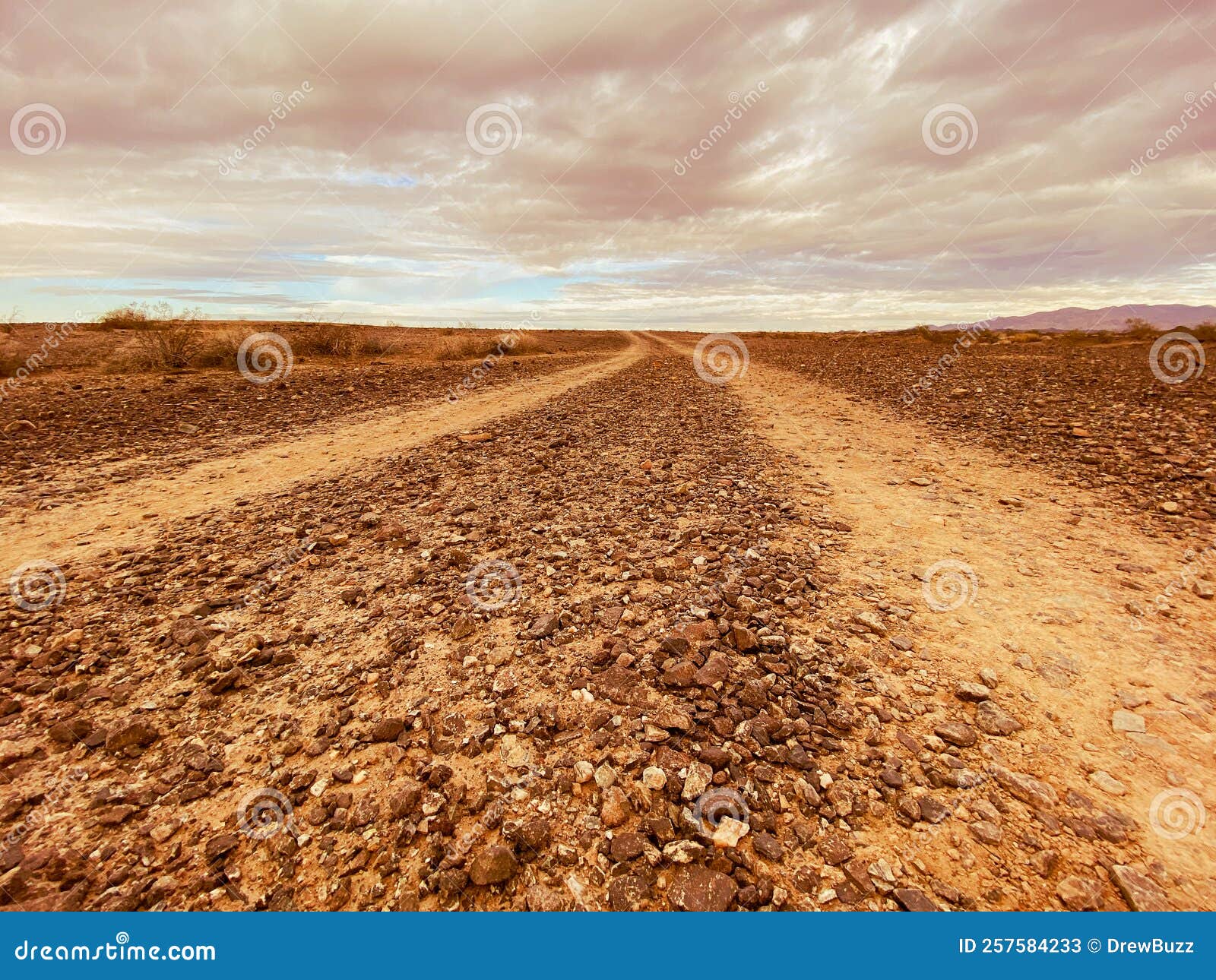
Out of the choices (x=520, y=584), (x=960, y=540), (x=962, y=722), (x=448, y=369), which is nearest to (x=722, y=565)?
(x=520, y=584)

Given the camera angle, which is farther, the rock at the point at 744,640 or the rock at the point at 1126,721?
the rock at the point at 744,640

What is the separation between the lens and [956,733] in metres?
3.02

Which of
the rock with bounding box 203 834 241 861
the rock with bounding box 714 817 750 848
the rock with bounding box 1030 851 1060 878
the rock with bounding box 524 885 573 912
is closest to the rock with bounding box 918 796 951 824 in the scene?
the rock with bounding box 1030 851 1060 878

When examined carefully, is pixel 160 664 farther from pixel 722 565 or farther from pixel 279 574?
pixel 722 565

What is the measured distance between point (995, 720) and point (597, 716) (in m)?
2.47

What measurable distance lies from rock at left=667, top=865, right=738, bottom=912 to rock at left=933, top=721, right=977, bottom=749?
1653 millimetres

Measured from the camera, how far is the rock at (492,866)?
2.32m

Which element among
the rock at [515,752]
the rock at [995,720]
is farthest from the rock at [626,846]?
the rock at [995,720]

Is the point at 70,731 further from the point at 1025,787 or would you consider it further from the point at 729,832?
the point at 1025,787

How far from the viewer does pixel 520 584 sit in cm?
496

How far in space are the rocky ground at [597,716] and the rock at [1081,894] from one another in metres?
0.01

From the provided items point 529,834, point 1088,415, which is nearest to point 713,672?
point 529,834

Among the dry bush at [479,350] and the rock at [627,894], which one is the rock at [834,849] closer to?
the rock at [627,894]

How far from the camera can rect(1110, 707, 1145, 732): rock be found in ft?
9.84
